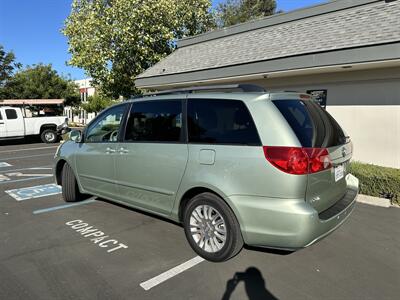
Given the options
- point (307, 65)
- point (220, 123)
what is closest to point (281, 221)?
point (220, 123)

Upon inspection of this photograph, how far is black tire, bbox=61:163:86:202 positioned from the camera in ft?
17.7

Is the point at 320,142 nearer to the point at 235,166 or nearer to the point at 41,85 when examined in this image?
the point at 235,166

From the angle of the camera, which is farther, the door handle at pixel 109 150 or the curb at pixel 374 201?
the curb at pixel 374 201

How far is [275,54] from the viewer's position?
7852 millimetres

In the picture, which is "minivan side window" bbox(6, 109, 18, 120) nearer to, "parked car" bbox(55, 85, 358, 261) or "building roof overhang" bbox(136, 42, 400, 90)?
"building roof overhang" bbox(136, 42, 400, 90)

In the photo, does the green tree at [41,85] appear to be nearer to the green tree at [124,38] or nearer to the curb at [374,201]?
the green tree at [124,38]

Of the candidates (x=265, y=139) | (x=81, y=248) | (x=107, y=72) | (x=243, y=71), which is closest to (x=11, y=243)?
(x=81, y=248)

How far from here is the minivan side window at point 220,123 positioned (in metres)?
A: 3.13

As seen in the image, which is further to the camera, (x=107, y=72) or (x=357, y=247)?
(x=107, y=72)

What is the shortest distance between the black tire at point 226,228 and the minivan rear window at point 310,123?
101 cm

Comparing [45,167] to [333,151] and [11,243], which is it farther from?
[333,151]

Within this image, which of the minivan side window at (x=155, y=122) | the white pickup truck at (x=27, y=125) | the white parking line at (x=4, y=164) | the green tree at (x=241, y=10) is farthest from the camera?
the green tree at (x=241, y=10)

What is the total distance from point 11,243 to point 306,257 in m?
3.58

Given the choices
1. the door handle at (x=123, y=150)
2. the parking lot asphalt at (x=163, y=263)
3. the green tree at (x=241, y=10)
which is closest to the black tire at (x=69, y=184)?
the parking lot asphalt at (x=163, y=263)
